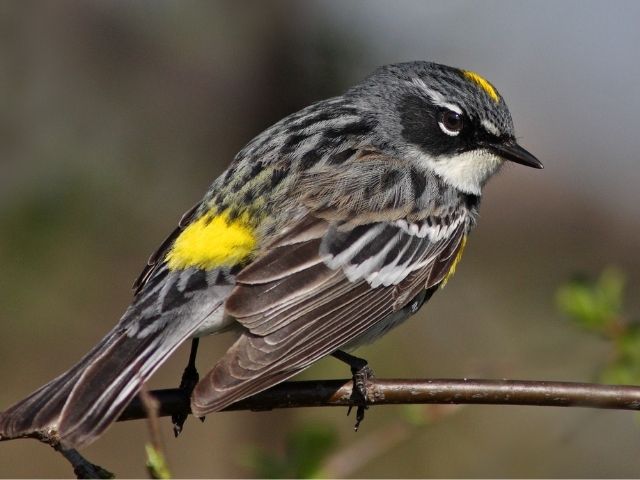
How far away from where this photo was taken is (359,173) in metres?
5.25

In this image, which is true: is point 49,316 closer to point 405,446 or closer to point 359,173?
point 405,446

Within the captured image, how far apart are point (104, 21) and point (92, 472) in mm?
6248

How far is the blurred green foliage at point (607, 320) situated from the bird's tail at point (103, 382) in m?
1.60

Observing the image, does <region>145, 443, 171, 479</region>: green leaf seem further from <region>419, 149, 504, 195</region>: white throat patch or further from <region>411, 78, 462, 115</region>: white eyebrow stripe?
<region>411, 78, 462, 115</region>: white eyebrow stripe

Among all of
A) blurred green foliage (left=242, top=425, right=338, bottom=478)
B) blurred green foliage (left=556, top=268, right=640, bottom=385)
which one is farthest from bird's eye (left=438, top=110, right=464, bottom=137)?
blurred green foliage (left=242, top=425, right=338, bottom=478)

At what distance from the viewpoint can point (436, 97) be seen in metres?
5.73

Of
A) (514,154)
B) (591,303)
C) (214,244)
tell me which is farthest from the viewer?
(514,154)

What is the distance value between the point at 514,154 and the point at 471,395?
6.45ft

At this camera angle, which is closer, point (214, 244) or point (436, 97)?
A: point (214, 244)

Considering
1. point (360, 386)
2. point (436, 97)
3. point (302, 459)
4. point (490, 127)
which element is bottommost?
point (302, 459)

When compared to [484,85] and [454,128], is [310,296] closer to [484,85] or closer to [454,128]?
[454,128]

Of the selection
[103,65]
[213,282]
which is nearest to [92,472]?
[213,282]

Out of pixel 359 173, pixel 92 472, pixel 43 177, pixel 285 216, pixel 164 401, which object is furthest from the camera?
pixel 43 177

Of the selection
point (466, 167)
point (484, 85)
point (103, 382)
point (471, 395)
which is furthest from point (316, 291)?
point (484, 85)
